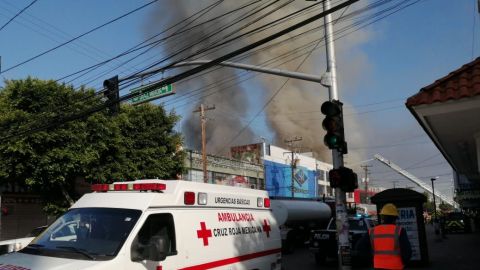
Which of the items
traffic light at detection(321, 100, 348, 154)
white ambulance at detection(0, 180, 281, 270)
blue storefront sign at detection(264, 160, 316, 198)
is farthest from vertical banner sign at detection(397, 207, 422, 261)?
blue storefront sign at detection(264, 160, 316, 198)

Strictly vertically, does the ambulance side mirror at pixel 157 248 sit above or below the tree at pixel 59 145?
below

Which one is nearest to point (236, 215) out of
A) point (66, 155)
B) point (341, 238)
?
point (341, 238)

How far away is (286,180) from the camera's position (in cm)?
6725

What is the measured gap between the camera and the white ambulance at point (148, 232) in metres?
5.65

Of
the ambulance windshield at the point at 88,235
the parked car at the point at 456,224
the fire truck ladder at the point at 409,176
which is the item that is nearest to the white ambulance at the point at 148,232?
the ambulance windshield at the point at 88,235

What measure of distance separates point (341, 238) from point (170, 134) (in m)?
19.4

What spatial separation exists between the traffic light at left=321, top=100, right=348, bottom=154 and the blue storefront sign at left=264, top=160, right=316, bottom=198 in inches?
1757

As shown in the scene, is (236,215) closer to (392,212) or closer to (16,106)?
(392,212)

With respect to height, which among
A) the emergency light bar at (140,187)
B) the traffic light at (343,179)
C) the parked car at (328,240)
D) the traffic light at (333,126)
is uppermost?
the traffic light at (333,126)

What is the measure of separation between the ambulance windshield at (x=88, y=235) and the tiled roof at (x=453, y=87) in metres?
4.34

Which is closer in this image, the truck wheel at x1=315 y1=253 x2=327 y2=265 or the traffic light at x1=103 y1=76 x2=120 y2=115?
the traffic light at x1=103 y1=76 x2=120 y2=115

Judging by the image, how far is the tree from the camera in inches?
784

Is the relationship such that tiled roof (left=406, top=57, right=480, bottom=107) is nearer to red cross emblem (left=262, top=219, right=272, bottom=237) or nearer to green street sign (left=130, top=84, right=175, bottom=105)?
red cross emblem (left=262, top=219, right=272, bottom=237)

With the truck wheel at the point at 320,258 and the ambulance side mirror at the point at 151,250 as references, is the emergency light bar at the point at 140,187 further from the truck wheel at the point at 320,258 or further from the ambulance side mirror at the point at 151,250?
the truck wheel at the point at 320,258
